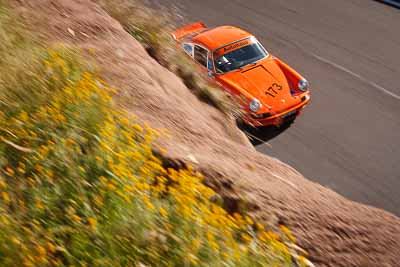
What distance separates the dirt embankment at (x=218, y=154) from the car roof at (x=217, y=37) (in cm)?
361

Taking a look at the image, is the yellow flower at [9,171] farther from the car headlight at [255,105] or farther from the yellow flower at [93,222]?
the car headlight at [255,105]

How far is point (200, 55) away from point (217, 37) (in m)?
0.55

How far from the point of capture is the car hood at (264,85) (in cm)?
1077

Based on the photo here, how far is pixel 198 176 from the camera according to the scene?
205 inches

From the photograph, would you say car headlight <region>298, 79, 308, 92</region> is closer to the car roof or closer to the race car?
the race car

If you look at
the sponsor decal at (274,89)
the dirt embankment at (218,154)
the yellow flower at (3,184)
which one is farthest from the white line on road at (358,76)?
the yellow flower at (3,184)

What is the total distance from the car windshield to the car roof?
0.24 meters

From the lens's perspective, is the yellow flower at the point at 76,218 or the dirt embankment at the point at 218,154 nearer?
the yellow flower at the point at 76,218

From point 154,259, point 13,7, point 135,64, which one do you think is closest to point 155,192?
point 154,259

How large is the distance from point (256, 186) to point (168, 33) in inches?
149

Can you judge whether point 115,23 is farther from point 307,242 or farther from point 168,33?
point 307,242

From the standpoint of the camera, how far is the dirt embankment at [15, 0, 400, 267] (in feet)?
18.1

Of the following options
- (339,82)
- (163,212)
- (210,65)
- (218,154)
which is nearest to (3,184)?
(163,212)

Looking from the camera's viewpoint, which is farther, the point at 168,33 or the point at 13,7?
the point at 168,33
